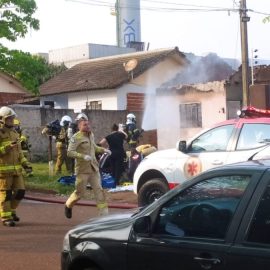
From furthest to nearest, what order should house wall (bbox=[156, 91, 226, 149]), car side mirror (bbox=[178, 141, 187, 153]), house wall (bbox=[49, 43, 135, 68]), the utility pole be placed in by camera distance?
1. house wall (bbox=[49, 43, 135, 68])
2. house wall (bbox=[156, 91, 226, 149])
3. the utility pole
4. car side mirror (bbox=[178, 141, 187, 153])

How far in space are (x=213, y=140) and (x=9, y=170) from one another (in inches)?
134

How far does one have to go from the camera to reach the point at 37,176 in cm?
1759

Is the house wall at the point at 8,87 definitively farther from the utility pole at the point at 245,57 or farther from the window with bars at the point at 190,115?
the utility pole at the point at 245,57

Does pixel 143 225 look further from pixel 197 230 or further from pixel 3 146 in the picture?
pixel 3 146

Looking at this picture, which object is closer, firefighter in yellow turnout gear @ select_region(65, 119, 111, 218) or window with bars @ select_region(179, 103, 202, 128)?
firefighter in yellow turnout gear @ select_region(65, 119, 111, 218)

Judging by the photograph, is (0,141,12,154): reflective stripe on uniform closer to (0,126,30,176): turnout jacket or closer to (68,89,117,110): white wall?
(0,126,30,176): turnout jacket

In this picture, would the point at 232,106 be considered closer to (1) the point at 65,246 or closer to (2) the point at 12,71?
(2) the point at 12,71

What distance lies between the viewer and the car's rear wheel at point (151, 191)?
10.7 metres

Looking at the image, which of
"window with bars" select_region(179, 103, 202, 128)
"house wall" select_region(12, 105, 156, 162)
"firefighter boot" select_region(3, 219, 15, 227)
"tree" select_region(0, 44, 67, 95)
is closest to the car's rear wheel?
"firefighter boot" select_region(3, 219, 15, 227)

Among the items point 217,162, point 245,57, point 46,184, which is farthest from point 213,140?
point 245,57

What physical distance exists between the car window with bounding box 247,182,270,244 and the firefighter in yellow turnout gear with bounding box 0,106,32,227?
665 centimetres

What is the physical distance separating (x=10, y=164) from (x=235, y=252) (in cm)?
669

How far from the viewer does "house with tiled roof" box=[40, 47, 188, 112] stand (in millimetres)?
32500

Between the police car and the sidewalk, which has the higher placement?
the police car
